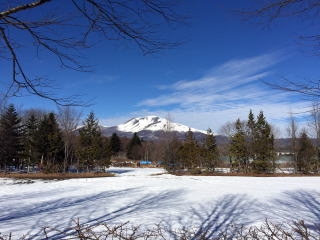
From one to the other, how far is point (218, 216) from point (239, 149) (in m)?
33.7

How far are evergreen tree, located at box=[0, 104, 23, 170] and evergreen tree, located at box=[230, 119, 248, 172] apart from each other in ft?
95.4

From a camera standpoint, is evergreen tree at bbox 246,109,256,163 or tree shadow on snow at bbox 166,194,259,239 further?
evergreen tree at bbox 246,109,256,163

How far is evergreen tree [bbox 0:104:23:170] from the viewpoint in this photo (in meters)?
41.2

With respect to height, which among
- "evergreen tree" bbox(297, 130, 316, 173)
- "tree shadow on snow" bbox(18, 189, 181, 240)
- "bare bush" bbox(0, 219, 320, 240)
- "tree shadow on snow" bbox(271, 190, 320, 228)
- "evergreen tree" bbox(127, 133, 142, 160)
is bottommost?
"tree shadow on snow" bbox(271, 190, 320, 228)

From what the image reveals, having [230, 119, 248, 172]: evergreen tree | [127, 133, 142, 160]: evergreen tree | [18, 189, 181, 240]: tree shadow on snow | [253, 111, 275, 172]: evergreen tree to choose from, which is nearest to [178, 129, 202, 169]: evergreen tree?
[230, 119, 248, 172]: evergreen tree

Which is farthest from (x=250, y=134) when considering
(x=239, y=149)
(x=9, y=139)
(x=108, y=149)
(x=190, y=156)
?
(x=9, y=139)

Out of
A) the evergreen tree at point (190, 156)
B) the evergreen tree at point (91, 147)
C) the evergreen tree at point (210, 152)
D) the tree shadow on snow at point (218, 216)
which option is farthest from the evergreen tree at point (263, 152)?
the tree shadow on snow at point (218, 216)

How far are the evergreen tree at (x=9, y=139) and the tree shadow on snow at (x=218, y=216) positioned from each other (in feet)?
116

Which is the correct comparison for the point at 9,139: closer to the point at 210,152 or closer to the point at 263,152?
the point at 210,152

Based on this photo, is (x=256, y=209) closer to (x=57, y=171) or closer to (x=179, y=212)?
(x=179, y=212)

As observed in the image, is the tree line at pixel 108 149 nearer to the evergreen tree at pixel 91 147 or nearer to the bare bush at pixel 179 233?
the evergreen tree at pixel 91 147

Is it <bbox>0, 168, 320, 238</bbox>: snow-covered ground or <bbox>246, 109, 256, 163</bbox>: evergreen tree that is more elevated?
<bbox>246, 109, 256, 163</bbox>: evergreen tree

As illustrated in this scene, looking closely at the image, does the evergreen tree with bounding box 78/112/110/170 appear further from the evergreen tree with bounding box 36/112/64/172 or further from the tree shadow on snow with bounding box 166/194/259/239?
the tree shadow on snow with bounding box 166/194/259/239

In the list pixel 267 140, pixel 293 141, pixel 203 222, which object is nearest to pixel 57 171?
pixel 267 140
